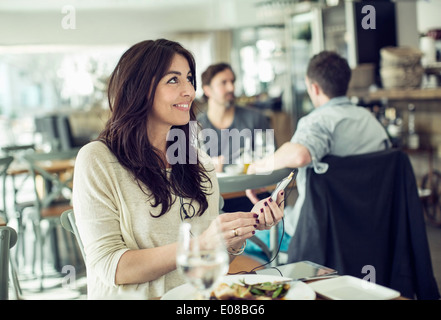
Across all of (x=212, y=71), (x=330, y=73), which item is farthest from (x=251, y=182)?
(x=212, y=71)

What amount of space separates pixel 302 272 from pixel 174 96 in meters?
0.57

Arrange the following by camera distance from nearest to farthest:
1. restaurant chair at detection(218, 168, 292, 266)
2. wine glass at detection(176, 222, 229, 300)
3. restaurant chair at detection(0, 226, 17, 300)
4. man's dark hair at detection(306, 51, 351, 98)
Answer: wine glass at detection(176, 222, 229, 300) < restaurant chair at detection(0, 226, 17, 300) < restaurant chair at detection(218, 168, 292, 266) < man's dark hair at detection(306, 51, 351, 98)

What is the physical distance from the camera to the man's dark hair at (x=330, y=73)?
246 centimetres

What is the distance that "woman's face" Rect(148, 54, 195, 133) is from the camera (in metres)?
1.37

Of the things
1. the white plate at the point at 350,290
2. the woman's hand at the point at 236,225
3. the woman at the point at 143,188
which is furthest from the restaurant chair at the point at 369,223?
the white plate at the point at 350,290

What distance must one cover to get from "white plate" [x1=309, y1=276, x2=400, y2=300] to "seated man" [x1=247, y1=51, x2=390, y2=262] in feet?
3.69

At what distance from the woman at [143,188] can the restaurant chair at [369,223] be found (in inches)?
28.4

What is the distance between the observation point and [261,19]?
39.8 ft

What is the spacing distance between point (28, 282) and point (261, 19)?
32.3 ft

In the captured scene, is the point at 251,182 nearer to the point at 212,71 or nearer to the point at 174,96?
the point at 174,96

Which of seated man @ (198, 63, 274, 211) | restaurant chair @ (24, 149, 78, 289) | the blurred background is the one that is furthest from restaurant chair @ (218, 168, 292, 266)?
the blurred background

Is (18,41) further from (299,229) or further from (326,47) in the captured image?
(299,229)

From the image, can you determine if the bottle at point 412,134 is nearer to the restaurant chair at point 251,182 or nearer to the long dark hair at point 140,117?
the restaurant chair at point 251,182

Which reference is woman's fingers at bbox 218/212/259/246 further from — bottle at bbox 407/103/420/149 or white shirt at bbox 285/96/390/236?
bottle at bbox 407/103/420/149
